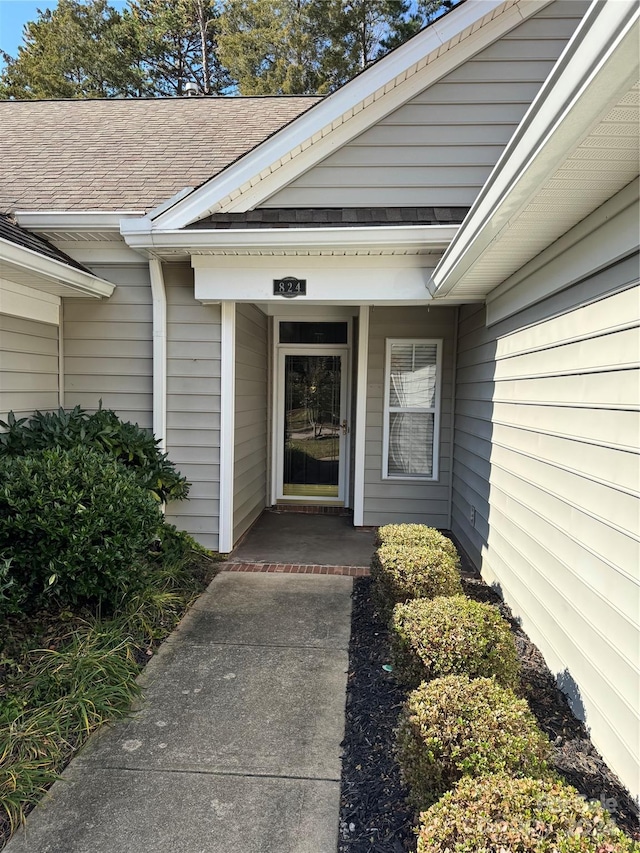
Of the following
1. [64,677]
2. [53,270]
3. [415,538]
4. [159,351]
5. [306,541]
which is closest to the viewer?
[64,677]

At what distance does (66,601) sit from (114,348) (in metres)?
2.57

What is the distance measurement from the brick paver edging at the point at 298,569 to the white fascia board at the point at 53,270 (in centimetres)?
282

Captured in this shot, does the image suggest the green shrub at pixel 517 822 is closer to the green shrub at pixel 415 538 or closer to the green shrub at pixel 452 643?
the green shrub at pixel 452 643

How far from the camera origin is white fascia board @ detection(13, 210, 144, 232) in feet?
15.5

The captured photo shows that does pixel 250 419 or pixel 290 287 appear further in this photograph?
pixel 250 419

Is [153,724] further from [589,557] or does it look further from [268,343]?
[268,343]

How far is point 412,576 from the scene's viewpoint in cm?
327

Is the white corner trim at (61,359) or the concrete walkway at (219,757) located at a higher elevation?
the white corner trim at (61,359)

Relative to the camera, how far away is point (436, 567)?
3.35 metres

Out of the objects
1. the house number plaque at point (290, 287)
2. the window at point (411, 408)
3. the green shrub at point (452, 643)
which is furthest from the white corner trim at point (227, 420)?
the green shrub at point (452, 643)

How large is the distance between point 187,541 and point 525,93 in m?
5.12

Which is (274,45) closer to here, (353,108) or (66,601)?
(353,108)

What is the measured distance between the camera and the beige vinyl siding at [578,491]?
217 cm

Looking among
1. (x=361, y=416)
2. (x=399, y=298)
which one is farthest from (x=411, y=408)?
(x=399, y=298)
